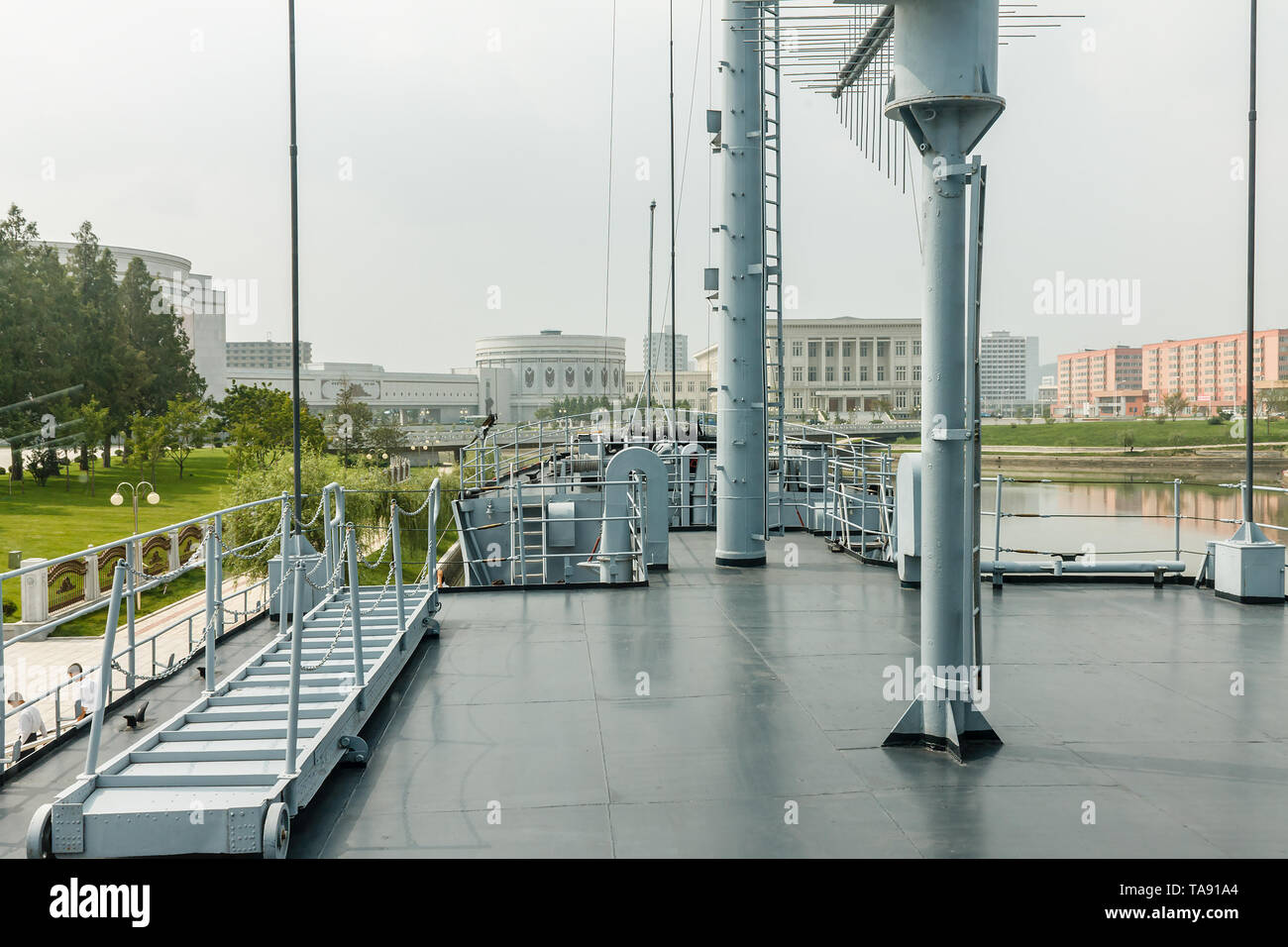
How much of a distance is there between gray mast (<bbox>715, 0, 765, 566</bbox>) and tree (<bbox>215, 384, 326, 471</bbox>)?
33.6m

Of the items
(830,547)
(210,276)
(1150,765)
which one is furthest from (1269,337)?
(210,276)

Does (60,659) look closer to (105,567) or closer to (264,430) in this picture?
(105,567)

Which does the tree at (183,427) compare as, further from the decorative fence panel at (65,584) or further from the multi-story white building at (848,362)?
the multi-story white building at (848,362)

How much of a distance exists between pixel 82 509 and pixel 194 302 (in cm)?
6048

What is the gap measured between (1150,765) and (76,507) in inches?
2449

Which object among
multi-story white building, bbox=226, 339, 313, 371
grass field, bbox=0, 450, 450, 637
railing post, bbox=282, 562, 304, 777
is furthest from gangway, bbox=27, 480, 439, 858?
multi-story white building, bbox=226, 339, 313, 371

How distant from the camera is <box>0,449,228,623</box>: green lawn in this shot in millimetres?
48625

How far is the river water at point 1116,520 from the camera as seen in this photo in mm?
34650

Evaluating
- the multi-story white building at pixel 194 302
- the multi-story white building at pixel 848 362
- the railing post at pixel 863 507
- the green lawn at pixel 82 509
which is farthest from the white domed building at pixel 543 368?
the railing post at pixel 863 507

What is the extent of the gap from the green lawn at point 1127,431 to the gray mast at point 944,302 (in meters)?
70.6

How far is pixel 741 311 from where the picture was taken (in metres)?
12.0

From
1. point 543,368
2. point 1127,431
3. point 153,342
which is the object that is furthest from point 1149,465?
point 543,368
